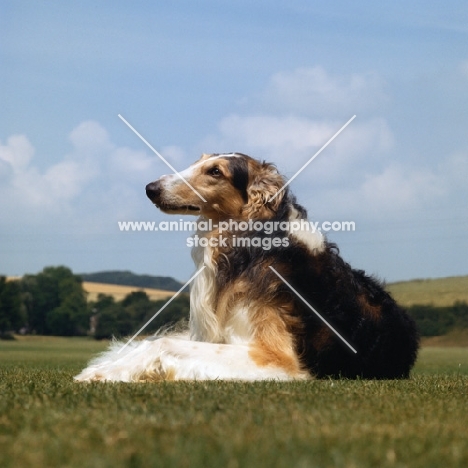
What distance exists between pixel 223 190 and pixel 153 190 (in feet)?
2.61

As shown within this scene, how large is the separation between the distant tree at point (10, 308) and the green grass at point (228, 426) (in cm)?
3444

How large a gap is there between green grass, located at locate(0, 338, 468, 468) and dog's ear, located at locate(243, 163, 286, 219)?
2.45m

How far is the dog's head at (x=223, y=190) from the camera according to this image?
8.84m

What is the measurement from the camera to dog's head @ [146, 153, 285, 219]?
884 centimetres

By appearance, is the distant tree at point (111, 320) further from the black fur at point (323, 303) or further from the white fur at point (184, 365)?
the white fur at point (184, 365)

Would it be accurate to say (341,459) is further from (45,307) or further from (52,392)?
(45,307)

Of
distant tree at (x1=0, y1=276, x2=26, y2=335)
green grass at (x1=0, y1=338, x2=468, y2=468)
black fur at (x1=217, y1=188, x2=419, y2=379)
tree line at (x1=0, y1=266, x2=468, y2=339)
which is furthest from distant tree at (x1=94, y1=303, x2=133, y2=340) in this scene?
green grass at (x1=0, y1=338, x2=468, y2=468)

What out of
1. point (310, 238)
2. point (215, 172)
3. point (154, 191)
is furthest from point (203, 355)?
point (215, 172)

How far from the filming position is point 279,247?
28.1ft

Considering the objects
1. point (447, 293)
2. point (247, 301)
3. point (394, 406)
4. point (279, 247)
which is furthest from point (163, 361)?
point (447, 293)

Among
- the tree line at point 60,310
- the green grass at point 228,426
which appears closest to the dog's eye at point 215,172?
the green grass at point 228,426

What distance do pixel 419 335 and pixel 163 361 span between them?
131 inches

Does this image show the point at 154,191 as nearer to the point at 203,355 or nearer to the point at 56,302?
the point at 203,355

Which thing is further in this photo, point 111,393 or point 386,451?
point 111,393
